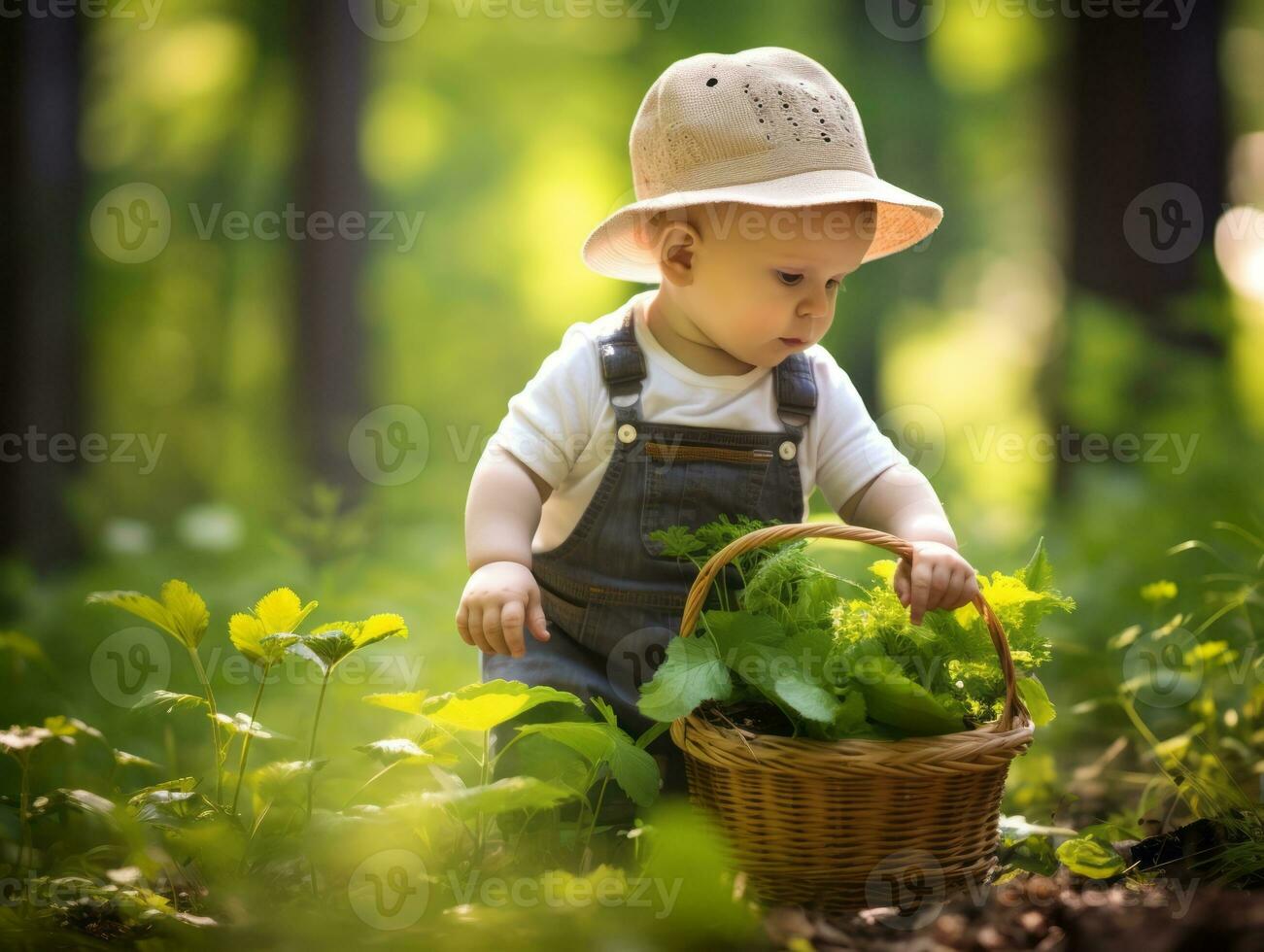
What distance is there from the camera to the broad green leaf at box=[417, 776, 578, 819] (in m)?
1.81

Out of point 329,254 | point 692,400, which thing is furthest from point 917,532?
point 329,254

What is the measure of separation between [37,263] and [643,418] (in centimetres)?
502

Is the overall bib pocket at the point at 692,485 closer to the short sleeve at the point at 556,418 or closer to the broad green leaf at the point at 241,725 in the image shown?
the short sleeve at the point at 556,418

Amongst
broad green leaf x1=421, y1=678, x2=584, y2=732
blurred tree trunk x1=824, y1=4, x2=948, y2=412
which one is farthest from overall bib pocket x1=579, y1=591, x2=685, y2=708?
blurred tree trunk x1=824, y1=4, x2=948, y2=412

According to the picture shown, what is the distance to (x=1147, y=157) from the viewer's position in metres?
6.19

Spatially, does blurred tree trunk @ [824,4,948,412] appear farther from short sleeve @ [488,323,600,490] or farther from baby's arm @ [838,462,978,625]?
short sleeve @ [488,323,600,490]

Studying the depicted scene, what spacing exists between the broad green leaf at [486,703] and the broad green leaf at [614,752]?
0.19 feet

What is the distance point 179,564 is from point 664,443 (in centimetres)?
333

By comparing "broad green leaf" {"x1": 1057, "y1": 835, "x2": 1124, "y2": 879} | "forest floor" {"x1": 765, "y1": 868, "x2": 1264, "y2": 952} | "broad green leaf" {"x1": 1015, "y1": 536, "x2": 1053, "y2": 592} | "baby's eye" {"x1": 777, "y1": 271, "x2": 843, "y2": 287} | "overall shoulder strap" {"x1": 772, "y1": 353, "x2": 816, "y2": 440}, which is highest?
"baby's eye" {"x1": 777, "y1": 271, "x2": 843, "y2": 287}

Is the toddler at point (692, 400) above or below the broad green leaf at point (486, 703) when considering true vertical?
above

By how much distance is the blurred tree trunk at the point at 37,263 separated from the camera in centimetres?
593

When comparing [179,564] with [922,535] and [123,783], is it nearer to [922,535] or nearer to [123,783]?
[123,783]

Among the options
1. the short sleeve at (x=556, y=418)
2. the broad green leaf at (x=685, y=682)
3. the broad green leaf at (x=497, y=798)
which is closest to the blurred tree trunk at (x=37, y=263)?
the short sleeve at (x=556, y=418)

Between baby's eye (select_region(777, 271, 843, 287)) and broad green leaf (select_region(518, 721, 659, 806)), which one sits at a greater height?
baby's eye (select_region(777, 271, 843, 287))
